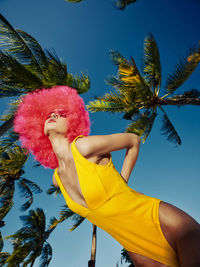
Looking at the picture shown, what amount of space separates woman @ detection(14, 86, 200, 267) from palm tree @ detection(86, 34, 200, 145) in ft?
14.0

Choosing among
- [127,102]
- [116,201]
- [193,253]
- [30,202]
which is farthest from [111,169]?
[30,202]

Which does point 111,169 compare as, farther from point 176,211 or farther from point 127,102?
point 127,102

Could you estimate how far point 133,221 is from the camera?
967mm

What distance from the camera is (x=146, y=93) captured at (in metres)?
6.07

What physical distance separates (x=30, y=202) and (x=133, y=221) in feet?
40.1

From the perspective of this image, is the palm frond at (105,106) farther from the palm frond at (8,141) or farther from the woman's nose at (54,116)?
the woman's nose at (54,116)

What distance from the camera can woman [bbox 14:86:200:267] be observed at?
33.7 inches

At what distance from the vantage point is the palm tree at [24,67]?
4645 mm

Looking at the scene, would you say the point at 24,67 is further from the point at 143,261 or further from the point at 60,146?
the point at 143,261

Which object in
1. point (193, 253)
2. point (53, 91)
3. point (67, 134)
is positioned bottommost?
point (193, 253)

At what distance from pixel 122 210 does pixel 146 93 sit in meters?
5.56

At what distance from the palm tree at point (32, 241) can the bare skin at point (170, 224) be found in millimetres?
10931

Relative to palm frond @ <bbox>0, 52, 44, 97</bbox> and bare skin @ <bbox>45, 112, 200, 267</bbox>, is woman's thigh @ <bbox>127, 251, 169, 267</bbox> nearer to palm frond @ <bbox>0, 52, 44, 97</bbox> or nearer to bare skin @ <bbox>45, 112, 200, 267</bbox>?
bare skin @ <bbox>45, 112, 200, 267</bbox>

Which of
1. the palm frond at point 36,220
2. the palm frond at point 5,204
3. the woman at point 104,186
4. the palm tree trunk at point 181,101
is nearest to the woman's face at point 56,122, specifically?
the woman at point 104,186
